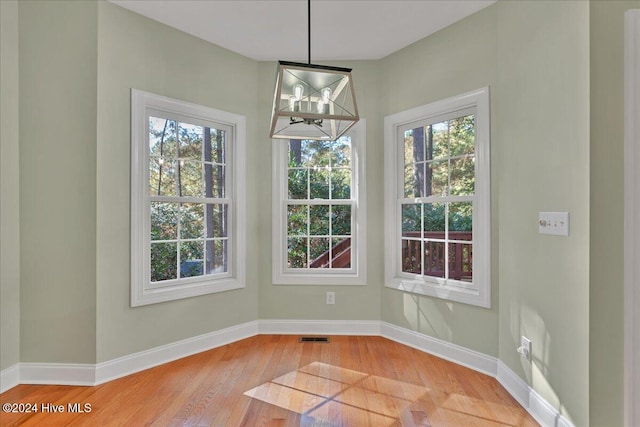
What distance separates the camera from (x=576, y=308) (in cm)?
183

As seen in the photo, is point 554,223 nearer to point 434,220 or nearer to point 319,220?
point 434,220

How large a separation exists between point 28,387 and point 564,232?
3.59 meters

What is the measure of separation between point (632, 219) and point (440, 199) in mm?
1536

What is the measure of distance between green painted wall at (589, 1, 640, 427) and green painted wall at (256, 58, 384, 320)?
6.58 feet

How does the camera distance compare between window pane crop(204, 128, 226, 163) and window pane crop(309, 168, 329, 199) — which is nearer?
window pane crop(204, 128, 226, 163)

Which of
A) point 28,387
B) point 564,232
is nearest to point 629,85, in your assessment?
point 564,232

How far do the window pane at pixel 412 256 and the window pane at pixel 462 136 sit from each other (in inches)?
35.1

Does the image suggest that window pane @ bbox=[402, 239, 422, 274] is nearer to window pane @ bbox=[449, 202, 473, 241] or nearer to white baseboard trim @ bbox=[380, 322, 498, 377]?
window pane @ bbox=[449, 202, 473, 241]

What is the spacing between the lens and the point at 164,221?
121 inches

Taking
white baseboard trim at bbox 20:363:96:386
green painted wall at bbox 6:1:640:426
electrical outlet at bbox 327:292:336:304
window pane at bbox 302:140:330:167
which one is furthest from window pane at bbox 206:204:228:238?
white baseboard trim at bbox 20:363:96:386

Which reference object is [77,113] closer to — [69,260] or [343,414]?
[69,260]

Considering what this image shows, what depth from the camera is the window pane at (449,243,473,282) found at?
297 centimetres

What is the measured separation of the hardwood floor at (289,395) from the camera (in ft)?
6.96

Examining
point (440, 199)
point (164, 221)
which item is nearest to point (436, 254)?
point (440, 199)
